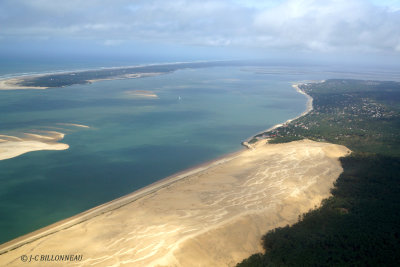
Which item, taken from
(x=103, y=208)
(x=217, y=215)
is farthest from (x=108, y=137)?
(x=217, y=215)

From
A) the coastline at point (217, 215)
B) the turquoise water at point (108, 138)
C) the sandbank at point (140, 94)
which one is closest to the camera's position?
the coastline at point (217, 215)

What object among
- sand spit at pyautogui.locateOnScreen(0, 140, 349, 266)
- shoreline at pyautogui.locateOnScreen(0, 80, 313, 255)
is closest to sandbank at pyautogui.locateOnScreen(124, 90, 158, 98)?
shoreline at pyautogui.locateOnScreen(0, 80, 313, 255)

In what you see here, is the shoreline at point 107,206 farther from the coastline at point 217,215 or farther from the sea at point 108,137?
the sea at point 108,137

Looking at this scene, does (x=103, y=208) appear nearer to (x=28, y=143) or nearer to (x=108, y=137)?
(x=108, y=137)

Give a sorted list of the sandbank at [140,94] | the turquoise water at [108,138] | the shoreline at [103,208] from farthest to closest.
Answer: the sandbank at [140,94], the turquoise water at [108,138], the shoreline at [103,208]

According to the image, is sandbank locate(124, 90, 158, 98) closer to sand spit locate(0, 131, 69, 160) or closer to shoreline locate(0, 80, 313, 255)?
sand spit locate(0, 131, 69, 160)

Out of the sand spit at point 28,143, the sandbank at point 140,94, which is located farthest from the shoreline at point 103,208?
the sandbank at point 140,94

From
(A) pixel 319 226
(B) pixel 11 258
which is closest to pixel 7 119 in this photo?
(B) pixel 11 258
